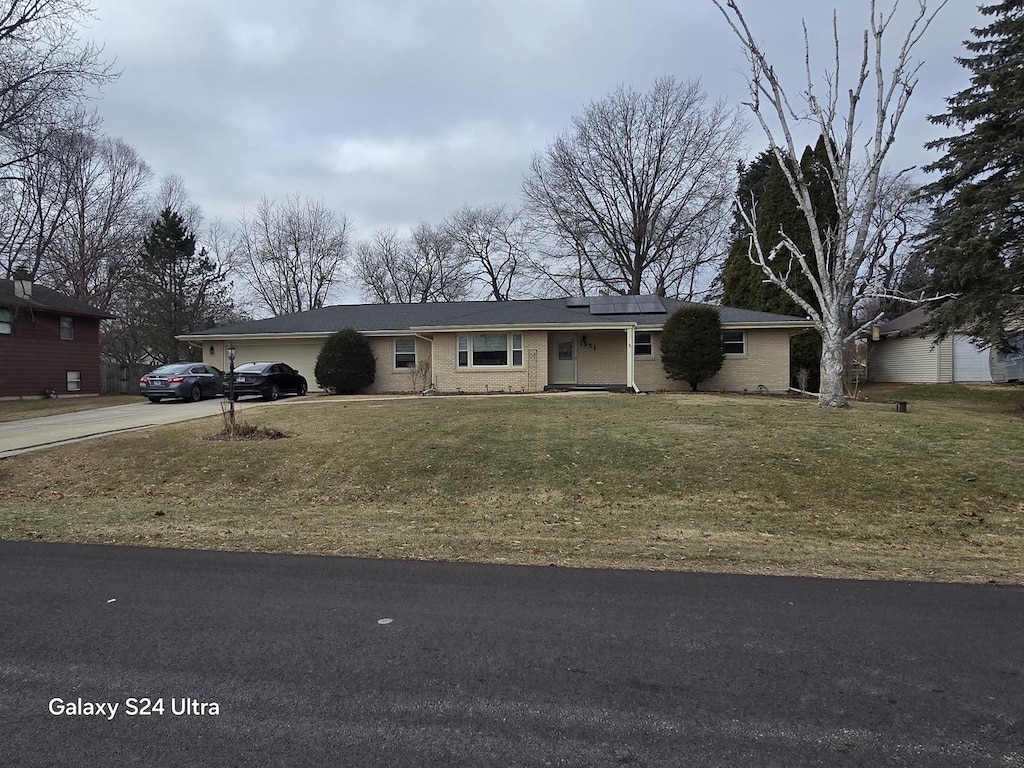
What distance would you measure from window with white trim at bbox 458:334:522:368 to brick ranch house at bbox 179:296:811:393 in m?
0.04

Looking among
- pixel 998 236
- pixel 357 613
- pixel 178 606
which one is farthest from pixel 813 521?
pixel 998 236

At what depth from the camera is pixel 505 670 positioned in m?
3.28

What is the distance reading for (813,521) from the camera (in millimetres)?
7277

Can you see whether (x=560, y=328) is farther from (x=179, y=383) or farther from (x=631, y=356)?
(x=179, y=383)

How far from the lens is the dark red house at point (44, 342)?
82.9 ft

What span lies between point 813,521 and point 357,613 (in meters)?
5.56

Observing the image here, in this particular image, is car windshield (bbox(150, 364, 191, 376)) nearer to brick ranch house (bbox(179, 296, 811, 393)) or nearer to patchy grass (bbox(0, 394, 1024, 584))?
brick ranch house (bbox(179, 296, 811, 393))

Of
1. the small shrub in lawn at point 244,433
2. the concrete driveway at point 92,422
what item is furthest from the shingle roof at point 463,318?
the small shrub in lawn at point 244,433

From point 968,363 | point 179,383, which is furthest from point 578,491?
point 968,363

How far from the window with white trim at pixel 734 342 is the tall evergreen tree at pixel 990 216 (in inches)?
241

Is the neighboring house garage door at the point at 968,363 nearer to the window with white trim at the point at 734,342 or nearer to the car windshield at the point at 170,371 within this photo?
the window with white trim at the point at 734,342

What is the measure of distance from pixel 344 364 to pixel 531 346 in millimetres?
6948

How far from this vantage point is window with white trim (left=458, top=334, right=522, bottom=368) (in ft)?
73.7

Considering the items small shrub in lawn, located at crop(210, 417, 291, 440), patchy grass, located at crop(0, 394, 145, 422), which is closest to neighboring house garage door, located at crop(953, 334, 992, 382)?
small shrub in lawn, located at crop(210, 417, 291, 440)
